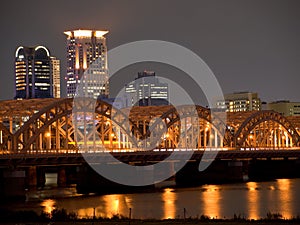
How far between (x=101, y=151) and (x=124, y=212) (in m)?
47.4

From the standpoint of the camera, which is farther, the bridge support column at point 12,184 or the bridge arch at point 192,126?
the bridge arch at point 192,126

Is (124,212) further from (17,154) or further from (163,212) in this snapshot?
(17,154)

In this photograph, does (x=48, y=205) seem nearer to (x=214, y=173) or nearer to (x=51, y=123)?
(x=51, y=123)

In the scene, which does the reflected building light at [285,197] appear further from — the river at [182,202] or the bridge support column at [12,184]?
the bridge support column at [12,184]

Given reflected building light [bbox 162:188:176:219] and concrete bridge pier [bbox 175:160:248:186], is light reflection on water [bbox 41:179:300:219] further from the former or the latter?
concrete bridge pier [bbox 175:160:248:186]

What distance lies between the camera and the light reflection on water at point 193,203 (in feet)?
291

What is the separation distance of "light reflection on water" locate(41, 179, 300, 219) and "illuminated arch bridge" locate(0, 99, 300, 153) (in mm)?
20074

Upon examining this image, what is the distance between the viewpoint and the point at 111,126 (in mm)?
149750

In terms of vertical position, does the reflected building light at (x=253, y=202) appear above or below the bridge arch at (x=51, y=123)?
below

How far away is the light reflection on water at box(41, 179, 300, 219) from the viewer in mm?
88750

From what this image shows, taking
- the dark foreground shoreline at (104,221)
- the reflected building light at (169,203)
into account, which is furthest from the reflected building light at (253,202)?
the dark foreground shoreline at (104,221)

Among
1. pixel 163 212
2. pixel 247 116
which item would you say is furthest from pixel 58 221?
pixel 247 116

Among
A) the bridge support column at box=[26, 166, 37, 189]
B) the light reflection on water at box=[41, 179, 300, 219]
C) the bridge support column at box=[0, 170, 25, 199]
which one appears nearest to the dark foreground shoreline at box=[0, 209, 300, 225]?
the light reflection on water at box=[41, 179, 300, 219]

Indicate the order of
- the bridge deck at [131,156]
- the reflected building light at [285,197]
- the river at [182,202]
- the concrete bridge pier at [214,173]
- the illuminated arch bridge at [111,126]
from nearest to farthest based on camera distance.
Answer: the river at [182,202] < the reflected building light at [285,197] < the bridge deck at [131,156] < the illuminated arch bridge at [111,126] < the concrete bridge pier at [214,173]
